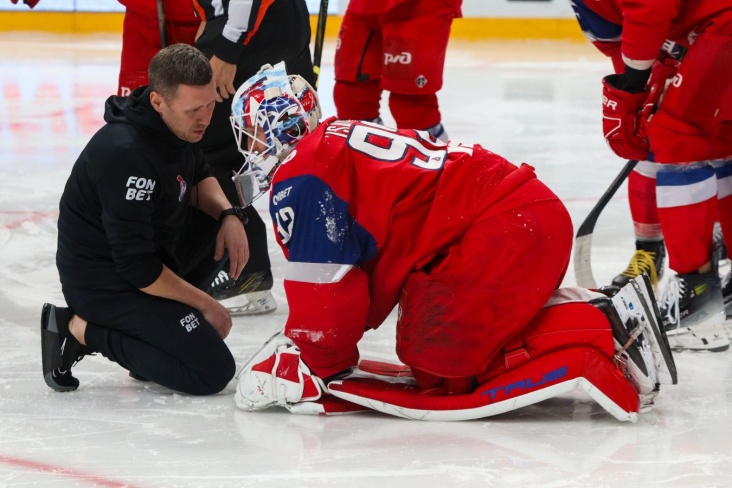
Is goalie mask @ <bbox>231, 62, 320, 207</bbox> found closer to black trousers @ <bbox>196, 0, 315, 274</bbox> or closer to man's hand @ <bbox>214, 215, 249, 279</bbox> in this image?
man's hand @ <bbox>214, 215, 249, 279</bbox>

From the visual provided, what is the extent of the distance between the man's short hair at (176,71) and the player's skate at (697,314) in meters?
1.34

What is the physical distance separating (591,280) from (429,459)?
4.07 feet

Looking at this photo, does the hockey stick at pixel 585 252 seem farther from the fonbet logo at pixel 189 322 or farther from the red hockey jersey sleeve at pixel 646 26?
the fonbet logo at pixel 189 322

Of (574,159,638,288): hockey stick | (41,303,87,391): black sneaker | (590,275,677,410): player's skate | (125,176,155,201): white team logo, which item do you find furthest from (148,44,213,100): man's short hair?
(574,159,638,288): hockey stick

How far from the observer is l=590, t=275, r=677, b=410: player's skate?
231cm

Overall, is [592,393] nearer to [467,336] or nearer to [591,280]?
[467,336]

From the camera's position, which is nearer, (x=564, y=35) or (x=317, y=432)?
(x=317, y=432)

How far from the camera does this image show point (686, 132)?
2766 mm

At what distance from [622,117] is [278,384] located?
1.16 m

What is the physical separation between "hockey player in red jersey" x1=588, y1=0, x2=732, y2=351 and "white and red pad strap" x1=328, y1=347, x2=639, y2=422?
657mm

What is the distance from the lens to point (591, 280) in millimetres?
3184

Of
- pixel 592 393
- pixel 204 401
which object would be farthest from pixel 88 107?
pixel 592 393

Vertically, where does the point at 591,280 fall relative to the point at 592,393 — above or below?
below

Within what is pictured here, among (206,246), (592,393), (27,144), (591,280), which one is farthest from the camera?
(27,144)
